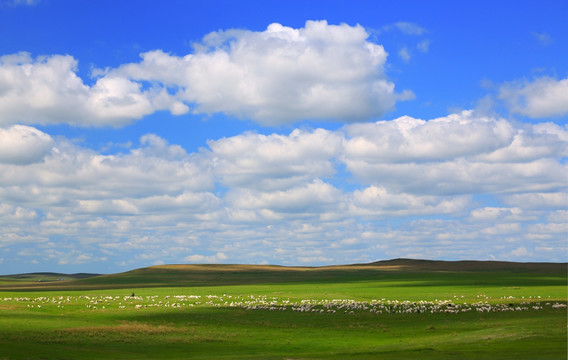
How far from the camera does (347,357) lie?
3731 cm

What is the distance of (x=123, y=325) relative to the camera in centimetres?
5428

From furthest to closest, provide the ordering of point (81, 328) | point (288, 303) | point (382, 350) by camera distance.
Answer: point (288, 303) < point (81, 328) < point (382, 350)

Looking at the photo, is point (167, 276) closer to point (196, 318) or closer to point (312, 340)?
point (196, 318)

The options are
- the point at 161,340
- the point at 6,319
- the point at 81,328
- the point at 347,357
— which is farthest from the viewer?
the point at 6,319

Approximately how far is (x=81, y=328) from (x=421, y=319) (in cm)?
3196

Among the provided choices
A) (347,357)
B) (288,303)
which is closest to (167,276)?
(288,303)

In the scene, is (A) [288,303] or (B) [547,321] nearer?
(B) [547,321]

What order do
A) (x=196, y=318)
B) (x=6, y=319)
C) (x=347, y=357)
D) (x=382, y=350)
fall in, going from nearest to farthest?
(x=347, y=357) → (x=382, y=350) → (x=6, y=319) → (x=196, y=318)

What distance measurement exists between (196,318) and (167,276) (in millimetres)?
126571

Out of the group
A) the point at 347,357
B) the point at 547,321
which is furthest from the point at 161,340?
the point at 547,321

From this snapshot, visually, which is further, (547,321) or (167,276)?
(167,276)

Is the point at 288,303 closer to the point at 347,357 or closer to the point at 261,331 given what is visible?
the point at 261,331

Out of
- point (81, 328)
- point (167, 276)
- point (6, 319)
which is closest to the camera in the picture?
point (81, 328)

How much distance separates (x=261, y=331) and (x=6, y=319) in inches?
983
